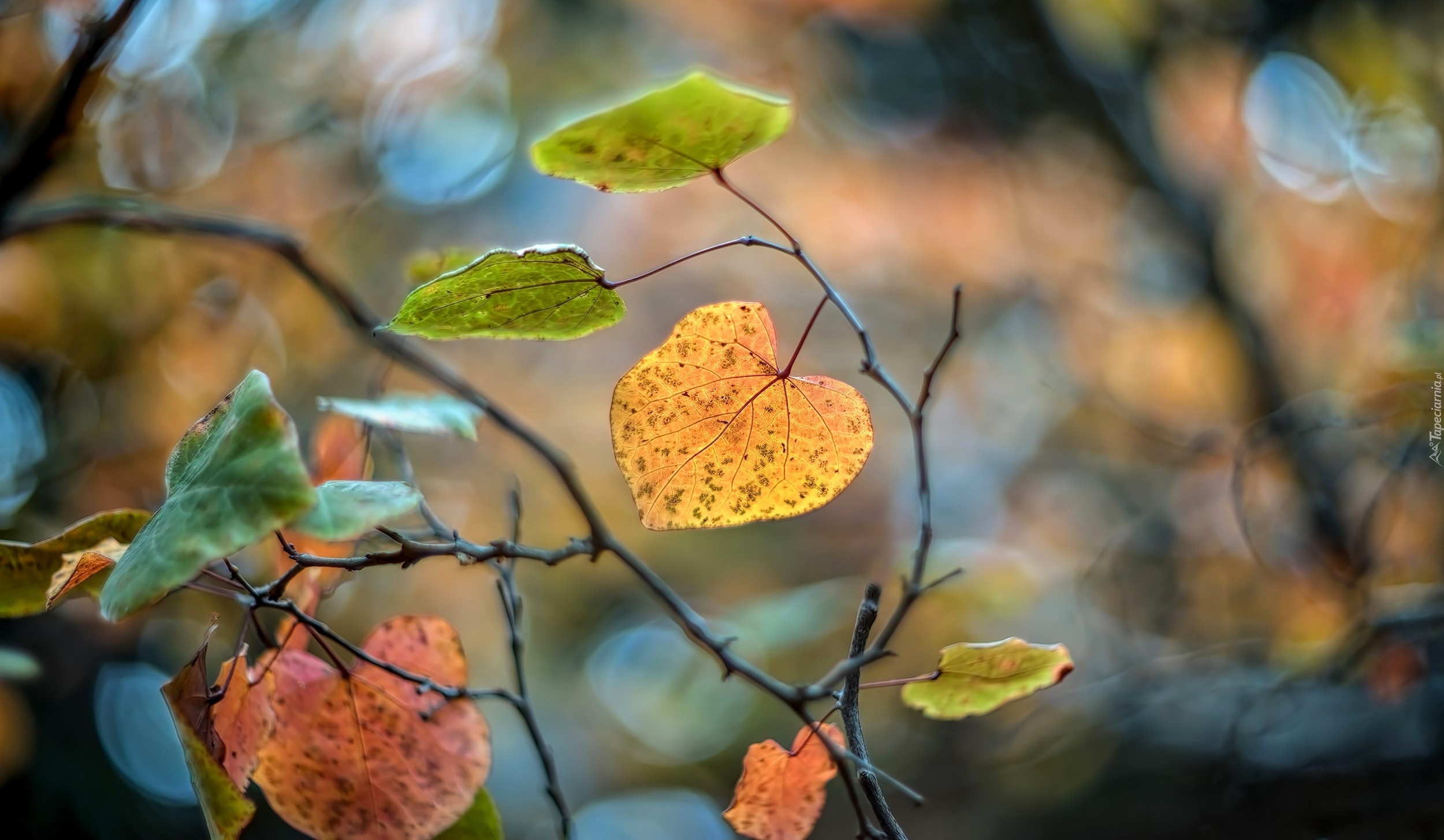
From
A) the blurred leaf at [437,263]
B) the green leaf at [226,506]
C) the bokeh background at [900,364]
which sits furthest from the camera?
the bokeh background at [900,364]

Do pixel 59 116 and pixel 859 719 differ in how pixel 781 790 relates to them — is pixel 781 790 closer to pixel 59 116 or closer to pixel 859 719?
pixel 859 719

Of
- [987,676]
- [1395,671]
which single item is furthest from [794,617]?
[987,676]

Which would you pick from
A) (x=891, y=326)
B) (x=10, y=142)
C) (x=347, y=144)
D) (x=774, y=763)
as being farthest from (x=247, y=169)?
(x=891, y=326)

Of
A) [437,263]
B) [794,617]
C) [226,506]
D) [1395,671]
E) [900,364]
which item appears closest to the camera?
[226,506]

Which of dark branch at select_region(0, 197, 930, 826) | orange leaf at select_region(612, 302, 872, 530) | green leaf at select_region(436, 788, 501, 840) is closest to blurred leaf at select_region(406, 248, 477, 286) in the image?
dark branch at select_region(0, 197, 930, 826)

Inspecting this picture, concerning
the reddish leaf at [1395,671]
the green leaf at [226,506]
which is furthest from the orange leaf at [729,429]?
the reddish leaf at [1395,671]

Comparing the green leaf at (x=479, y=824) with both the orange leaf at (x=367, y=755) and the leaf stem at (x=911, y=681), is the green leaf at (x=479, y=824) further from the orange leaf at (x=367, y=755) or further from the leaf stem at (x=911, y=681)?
the leaf stem at (x=911, y=681)

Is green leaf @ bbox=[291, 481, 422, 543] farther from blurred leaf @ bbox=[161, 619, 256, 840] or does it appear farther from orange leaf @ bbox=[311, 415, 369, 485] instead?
orange leaf @ bbox=[311, 415, 369, 485]
